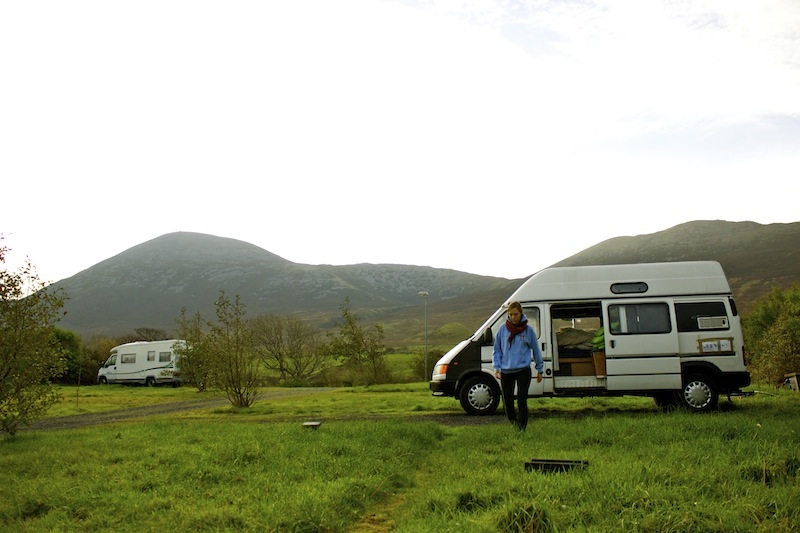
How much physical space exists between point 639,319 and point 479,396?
3953 millimetres

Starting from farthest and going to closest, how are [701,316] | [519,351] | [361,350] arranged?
[361,350] < [701,316] < [519,351]

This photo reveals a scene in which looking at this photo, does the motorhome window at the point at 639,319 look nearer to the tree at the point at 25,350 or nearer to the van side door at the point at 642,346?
the van side door at the point at 642,346

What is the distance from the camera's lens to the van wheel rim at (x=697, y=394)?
13008mm

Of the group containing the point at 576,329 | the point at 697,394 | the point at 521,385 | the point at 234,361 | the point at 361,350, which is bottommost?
the point at 697,394

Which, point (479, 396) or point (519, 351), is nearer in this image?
point (519, 351)

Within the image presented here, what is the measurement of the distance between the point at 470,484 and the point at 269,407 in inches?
600

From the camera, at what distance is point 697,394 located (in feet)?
42.8

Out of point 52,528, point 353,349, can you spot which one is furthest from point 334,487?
point 353,349

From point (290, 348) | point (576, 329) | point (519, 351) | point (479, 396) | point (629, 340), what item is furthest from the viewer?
point (290, 348)

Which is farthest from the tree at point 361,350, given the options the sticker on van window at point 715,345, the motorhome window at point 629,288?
the sticker on van window at point 715,345

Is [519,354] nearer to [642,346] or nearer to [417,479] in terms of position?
[417,479]

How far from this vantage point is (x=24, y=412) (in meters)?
11.4

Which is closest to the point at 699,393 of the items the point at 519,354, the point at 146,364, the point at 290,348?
the point at 519,354

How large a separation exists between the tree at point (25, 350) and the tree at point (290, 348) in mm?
36725
